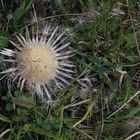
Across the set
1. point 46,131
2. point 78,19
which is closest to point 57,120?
point 46,131

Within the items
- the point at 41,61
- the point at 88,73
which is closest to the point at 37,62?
the point at 41,61

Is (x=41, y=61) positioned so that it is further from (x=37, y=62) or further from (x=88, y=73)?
(x=88, y=73)

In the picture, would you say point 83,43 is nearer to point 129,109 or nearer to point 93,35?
point 93,35
